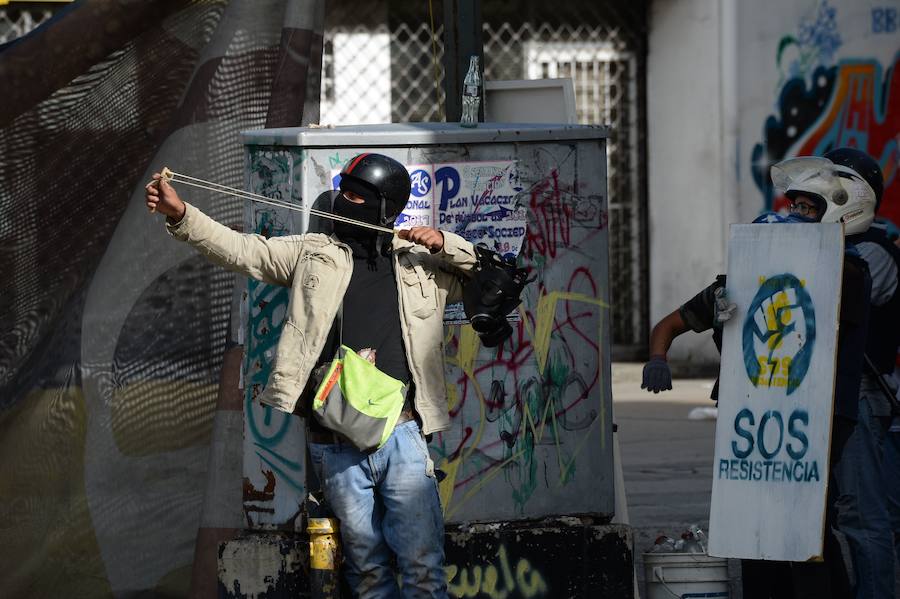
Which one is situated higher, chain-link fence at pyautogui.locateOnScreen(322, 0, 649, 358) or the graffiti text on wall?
chain-link fence at pyautogui.locateOnScreen(322, 0, 649, 358)

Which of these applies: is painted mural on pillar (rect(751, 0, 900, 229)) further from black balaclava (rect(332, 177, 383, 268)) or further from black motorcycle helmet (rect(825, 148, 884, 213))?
black balaclava (rect(332, 177, 383, 268))

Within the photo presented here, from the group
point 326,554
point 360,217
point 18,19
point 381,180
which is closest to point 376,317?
point 360,217

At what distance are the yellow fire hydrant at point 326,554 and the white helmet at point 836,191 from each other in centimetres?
198

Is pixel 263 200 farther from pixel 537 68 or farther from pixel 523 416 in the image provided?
pixel 537 68

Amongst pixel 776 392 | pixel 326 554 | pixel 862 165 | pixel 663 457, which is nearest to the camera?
pixel 326 554

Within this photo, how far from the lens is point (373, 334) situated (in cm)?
460

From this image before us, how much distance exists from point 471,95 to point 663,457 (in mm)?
4424

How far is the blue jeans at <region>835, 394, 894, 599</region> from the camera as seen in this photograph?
5.16 m

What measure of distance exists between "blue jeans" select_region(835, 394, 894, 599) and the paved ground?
3.01ft

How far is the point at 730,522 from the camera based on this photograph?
5.05 meters

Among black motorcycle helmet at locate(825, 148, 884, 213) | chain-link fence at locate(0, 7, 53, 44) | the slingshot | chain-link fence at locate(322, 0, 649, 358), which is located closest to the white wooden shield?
black motorcycle helmet at locate(825, 148, 884, 213)

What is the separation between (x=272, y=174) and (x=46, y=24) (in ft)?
4.23

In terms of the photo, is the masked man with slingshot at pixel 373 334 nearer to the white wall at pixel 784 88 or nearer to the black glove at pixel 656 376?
the black glove at pixel 656 376

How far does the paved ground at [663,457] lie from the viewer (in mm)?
7305
